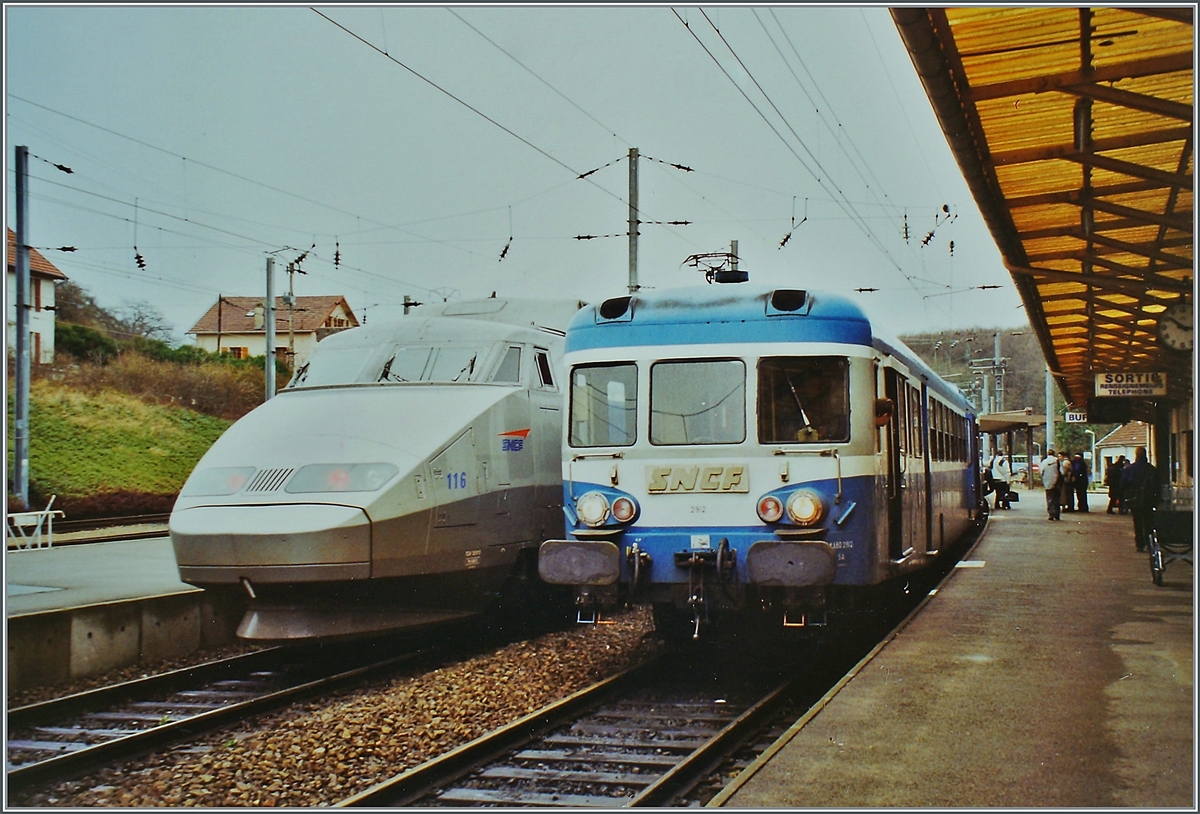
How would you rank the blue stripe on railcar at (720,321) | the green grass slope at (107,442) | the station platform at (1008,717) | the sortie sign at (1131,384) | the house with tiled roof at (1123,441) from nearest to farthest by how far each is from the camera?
the station platform at (1008,717)
the blue stripe on railcar at (720,321)
the sortie sign at (1131,384)
the green grass slope at (107,442)
the house with tiled roof at (1123,441)

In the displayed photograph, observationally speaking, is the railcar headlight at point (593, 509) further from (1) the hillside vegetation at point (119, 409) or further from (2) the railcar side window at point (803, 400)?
(1) the hillside vegetation at point (119, 409)

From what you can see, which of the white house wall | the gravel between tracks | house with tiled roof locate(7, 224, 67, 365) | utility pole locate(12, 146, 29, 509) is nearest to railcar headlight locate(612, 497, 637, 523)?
the gravel between tracks

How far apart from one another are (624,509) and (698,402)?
1027mm

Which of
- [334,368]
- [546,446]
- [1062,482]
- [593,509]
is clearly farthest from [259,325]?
[593,509]

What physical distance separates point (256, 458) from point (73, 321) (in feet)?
38.4

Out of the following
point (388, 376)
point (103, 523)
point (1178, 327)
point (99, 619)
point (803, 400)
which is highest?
point (1178, 327)

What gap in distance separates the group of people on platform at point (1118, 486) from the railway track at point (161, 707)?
11.0 meters

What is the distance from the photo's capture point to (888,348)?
379 inches

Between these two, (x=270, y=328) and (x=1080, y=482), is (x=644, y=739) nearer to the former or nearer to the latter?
(x=270, y=328)

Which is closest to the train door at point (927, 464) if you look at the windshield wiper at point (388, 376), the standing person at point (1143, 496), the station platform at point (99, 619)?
the standing person at point (1143, 496)

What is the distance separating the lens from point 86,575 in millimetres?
12461

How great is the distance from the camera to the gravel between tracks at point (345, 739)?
6.43 meters

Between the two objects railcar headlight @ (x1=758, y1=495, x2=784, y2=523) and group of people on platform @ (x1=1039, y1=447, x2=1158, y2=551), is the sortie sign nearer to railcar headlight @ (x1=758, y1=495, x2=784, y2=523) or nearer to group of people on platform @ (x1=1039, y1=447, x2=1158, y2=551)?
group of people on platform @ (x1=1039, y1=447, x2=1158, y2=551)

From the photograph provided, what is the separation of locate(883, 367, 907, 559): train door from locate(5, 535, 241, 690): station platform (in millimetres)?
6731
